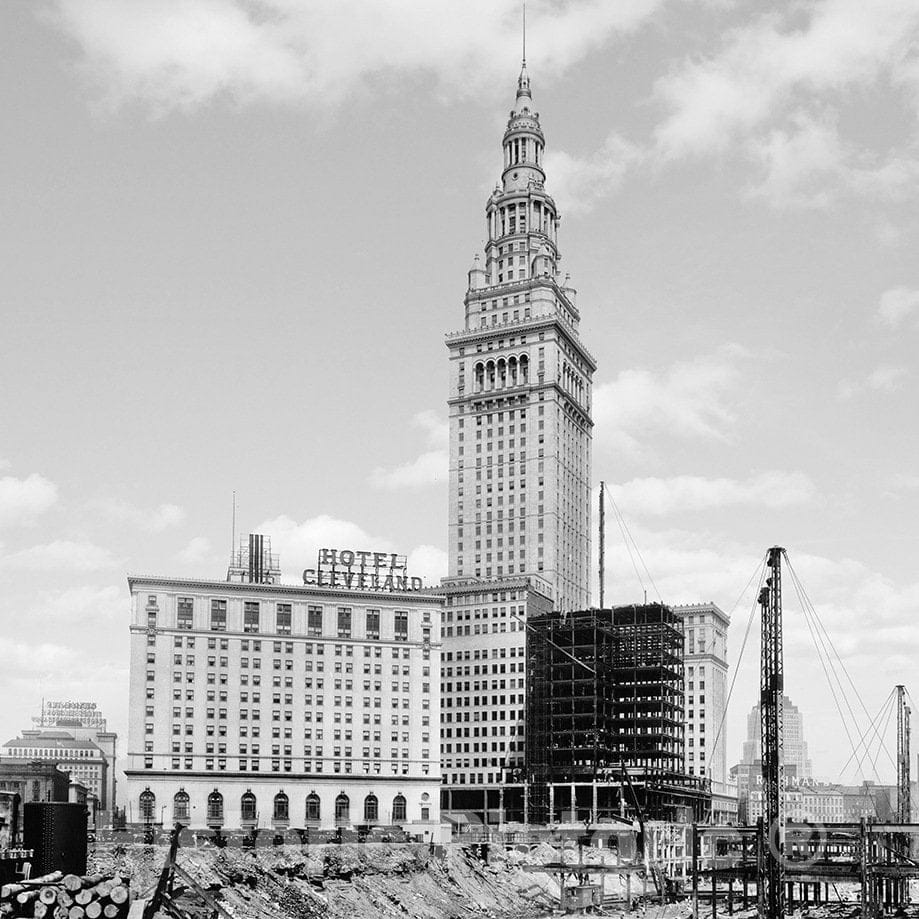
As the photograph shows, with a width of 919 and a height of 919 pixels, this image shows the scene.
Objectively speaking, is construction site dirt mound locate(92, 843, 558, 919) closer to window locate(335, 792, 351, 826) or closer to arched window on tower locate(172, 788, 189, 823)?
window locate(335, 792, 351, 826)

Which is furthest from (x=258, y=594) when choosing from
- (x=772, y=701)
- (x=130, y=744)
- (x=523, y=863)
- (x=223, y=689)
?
(x=772, y=701)

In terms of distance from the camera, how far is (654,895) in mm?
152625

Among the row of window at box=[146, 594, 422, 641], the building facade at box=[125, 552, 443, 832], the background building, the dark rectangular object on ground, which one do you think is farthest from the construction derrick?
the row of window at box=[146, 594, 422, 641]

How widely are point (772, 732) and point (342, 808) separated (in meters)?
91.9

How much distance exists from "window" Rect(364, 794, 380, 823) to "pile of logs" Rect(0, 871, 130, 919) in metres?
140

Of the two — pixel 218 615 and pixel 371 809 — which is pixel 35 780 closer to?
pixel 218 615

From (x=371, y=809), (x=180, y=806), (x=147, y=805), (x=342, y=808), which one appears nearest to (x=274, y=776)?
(x=342, y=808)

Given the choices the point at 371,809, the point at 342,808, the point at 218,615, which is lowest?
the point at 371,809

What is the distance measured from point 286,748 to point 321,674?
11450mm

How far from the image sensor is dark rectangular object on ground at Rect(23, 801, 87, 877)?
6203 centimetres

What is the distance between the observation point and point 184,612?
623 ft

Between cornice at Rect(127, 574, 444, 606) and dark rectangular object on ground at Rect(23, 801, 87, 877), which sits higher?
cornice at Rect(127, 574, 444, 606)

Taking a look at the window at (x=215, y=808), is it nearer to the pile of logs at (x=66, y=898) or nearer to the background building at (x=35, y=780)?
the background building at (x=35, y=780)

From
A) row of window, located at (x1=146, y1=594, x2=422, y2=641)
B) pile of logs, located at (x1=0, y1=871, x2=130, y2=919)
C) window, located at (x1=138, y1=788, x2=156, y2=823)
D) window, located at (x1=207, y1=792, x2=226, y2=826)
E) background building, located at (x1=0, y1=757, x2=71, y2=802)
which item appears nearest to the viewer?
pile of logs, located at (x1=0, y1=871, x2=130, y2=919)
